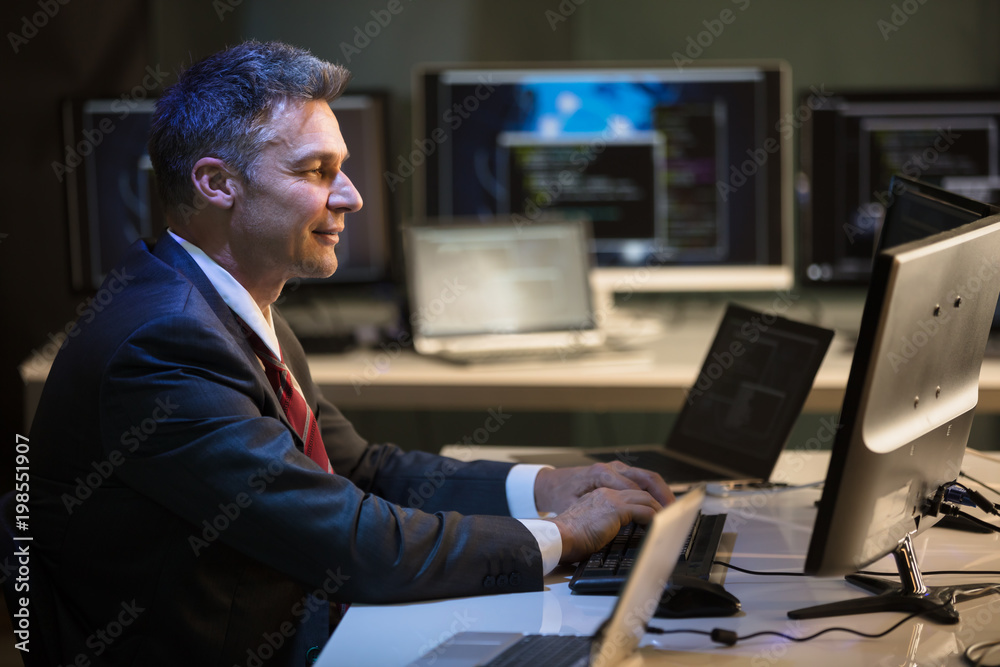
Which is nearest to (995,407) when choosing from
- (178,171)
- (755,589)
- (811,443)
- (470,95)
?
(811,443)

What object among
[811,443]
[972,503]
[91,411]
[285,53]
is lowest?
[811,443]

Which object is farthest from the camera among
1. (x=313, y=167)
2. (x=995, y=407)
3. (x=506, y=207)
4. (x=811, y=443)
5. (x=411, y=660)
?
(x=811, y=443)

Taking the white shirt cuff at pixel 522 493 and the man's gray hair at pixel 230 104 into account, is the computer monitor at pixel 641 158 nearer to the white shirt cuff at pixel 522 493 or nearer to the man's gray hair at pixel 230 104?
the white shirt cuff at pixel 522 493

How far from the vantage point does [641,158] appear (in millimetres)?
2688

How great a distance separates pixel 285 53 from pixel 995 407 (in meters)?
1.64

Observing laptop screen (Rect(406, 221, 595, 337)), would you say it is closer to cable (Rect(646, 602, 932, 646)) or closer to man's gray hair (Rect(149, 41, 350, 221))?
man's gray hair (Rect(149, 41, 350, 221))

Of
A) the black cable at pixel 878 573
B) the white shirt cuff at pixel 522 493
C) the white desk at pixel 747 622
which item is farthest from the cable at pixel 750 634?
the white shirt cuff at pixel 522 493

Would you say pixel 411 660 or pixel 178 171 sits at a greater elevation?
pixel 178 171

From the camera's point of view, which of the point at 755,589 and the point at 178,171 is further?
the point at 178,171

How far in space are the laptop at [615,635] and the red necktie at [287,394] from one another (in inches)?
14.4

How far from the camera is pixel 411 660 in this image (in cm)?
97

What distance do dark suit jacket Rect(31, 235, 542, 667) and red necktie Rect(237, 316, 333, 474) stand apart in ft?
0.17

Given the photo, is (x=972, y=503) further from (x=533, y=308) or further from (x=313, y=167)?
(x=533, y=308)

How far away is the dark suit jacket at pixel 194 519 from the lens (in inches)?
42.3
